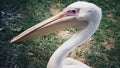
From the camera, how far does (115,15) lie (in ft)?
24.0

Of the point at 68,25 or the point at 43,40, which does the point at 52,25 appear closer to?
the point at 68,25

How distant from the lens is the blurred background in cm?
554

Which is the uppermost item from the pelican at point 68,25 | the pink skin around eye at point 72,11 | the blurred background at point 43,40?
the pink skin around eye at point 72,11

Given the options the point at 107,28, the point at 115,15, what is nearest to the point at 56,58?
the point at 107,28

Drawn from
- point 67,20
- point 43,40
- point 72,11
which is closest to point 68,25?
point 67,20

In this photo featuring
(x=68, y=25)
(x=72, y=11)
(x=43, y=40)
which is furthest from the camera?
(x=43, y=40)

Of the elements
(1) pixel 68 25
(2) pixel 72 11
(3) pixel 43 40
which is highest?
(2) pixel 72 11

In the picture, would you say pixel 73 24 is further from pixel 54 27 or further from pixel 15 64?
pixel 15 64

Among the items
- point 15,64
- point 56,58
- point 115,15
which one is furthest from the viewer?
point 115,15

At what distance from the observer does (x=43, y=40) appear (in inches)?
236

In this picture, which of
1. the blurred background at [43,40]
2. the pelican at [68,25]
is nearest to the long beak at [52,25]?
the pelican at [68,25]

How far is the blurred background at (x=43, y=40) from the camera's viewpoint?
18.2 ft

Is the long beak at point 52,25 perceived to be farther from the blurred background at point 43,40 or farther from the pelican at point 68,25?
the blurred background at point 43,40

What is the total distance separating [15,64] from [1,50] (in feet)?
1.32
